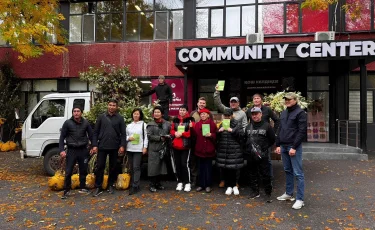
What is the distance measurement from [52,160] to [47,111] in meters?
1.36

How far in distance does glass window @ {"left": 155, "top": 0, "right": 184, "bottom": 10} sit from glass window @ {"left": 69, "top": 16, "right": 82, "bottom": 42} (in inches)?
160

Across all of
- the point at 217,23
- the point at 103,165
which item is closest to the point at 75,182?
the point at 103,165

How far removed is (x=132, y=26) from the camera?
1478cm

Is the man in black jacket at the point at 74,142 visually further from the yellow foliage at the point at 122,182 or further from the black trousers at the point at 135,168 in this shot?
the black trousers at the point at 135,168

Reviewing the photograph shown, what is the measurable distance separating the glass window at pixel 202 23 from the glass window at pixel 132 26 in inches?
119

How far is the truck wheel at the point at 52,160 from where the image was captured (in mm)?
8109

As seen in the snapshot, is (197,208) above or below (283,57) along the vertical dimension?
below

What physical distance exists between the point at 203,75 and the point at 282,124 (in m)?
8.87

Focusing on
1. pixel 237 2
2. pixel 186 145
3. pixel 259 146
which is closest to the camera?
pixel 259 146

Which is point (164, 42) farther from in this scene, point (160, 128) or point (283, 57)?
point (160, 128)

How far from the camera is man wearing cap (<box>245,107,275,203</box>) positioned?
5879 millimetres

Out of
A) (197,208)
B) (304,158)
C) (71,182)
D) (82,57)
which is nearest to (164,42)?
(82,57)

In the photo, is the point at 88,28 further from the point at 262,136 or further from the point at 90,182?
the point at 262,136

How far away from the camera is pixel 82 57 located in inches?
589
